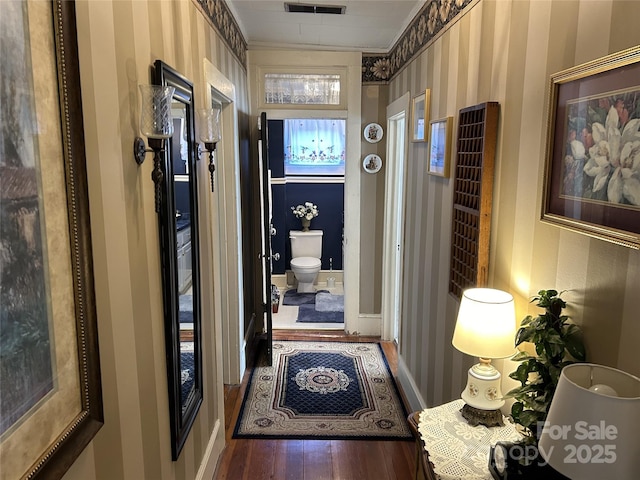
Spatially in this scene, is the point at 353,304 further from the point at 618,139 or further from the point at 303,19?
the point at 618,139

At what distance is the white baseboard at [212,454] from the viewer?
2248mm

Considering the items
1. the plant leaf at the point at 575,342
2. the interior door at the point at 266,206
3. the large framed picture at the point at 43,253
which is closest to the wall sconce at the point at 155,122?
the large framed picture at the point at 43,253

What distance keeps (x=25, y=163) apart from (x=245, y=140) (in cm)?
308

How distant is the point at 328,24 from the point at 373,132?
1.09 m

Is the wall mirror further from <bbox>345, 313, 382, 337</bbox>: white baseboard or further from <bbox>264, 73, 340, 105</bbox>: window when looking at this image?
<bbox>345, 313, 382, 337</bbox>: white baseboard

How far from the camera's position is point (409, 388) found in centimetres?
324

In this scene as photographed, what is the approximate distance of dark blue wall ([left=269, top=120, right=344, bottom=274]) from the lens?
5.92 meters

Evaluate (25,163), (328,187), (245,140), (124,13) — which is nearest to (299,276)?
(328,187)

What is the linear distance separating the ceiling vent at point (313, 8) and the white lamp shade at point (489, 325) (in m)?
2.18

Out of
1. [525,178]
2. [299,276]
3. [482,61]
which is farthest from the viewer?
[299,276]

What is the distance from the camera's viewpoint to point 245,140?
12.6ft

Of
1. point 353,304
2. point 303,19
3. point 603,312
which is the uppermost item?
point 303,19

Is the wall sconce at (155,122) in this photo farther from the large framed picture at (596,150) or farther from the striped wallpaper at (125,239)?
the large framed picture at (596,150)

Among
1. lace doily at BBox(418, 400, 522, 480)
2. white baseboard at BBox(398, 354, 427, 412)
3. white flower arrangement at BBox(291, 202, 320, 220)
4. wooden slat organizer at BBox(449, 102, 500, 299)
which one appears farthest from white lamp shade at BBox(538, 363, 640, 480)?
white flower arrangement at BBox(291, 202, 320, 220)
